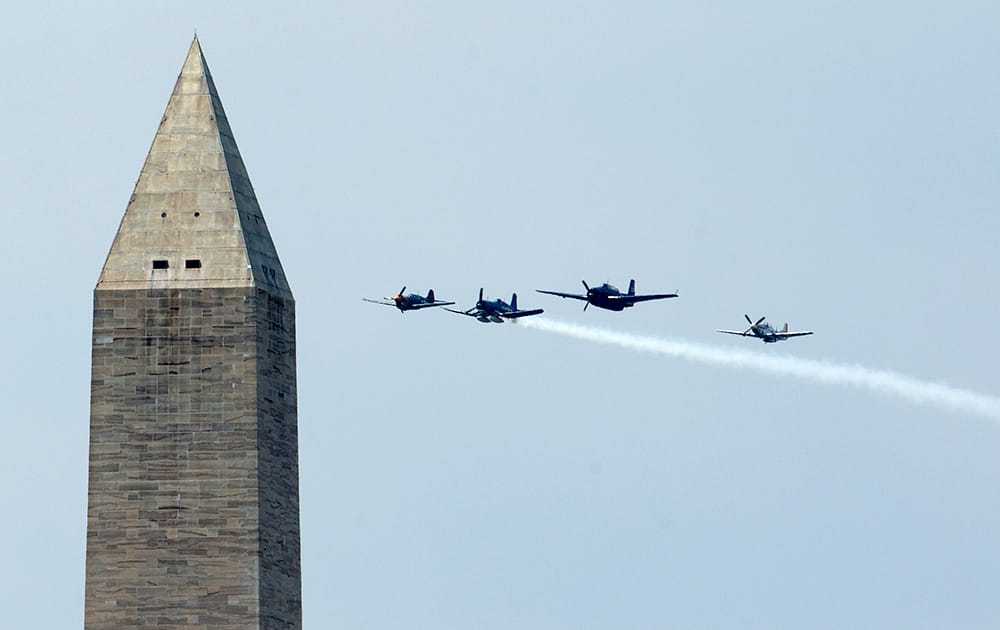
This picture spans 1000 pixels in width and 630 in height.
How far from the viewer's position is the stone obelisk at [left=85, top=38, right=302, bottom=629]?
93938 mm

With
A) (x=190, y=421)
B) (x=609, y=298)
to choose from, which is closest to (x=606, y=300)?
(x=609, y=298)

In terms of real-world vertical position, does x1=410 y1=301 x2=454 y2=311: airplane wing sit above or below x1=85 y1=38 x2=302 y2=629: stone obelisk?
above

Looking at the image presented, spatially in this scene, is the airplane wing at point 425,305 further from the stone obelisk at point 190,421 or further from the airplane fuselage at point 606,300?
the stone obelisk at point 190,421

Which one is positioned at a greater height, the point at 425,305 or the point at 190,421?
the point at 425,305

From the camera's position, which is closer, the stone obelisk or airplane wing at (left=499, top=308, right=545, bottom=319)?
the stone obelisk

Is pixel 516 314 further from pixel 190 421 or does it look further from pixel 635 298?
pixel 190 421

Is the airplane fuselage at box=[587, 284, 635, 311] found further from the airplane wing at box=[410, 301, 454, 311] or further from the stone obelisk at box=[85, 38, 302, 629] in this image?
the stone obelisk at box=[85, 38, 302, 629]

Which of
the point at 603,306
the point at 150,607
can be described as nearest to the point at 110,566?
the point at 150,607

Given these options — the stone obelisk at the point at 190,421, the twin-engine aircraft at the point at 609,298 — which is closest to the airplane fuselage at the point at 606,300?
the twin-engine aircraft at the point at 609,298

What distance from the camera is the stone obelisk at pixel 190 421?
93938 millimetres

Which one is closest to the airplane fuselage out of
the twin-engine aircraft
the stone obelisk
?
the twin-engine aircraft

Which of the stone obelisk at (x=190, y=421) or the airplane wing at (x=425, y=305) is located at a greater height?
the airplane wing at (x=425, y=305)

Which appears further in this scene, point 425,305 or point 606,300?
point 425,305

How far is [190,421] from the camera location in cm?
9469
